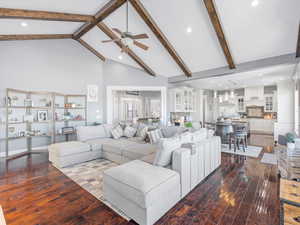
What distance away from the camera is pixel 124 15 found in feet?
13.8

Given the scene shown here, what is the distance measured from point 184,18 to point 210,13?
67cm

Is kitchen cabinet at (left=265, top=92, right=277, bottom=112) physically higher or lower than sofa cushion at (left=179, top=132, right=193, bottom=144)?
higher

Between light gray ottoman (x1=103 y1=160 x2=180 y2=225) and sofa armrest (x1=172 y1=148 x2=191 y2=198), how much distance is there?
0.11m

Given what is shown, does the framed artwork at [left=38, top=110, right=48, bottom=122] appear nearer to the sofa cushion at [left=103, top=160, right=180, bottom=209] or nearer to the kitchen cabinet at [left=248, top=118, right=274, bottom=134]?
the sofa cushion at [left=103, top=160, right=180, bottom=209]

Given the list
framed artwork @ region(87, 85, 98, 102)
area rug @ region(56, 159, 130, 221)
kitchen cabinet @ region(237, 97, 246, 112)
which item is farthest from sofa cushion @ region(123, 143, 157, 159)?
kitchen cabinet @ region(237, 97, 246, 112)

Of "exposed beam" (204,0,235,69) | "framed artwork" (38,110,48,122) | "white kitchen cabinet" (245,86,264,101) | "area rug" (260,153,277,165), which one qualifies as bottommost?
"area rug" (260,153,277,165)

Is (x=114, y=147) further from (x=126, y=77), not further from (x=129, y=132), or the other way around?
(x=126, y=77)

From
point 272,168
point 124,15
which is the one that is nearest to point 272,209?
point 272,168

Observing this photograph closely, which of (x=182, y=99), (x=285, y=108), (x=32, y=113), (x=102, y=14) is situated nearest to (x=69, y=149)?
(x=32, y=113)

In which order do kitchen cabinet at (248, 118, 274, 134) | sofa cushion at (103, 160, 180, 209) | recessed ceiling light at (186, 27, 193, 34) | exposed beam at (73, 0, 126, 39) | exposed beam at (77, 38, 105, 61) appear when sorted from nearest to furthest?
sofa cushion at (103, 160, 180, 209)
exposed beam at (73, 0, 126, 39)
recessed ceiling light at (186, 27, 193, 34)
exposed beam at (77, 38, 105, 61)
kitchen cabinet at (248, 118, 274, 134)

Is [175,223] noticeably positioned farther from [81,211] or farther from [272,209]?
[272,209]

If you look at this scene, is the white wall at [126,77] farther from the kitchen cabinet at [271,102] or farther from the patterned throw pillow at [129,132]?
the kitchen cabinet at [271,102]

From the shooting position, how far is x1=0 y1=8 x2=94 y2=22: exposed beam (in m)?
3.45

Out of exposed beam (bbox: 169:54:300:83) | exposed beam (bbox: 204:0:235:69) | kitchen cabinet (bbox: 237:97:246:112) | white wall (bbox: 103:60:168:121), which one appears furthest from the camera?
kitchen cabinet (bbox: 237:97:246:112)
